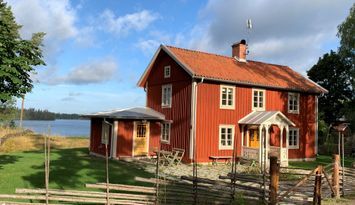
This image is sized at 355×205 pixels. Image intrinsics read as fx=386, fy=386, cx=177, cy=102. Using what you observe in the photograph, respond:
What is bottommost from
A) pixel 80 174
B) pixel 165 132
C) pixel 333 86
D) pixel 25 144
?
pixel 80 174

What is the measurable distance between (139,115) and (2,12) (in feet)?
40.8

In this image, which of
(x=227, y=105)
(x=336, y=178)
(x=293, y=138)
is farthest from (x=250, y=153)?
(x=336, y=178)

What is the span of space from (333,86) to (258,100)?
23305 millimetres

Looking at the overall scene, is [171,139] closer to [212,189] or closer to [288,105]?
[288,105]

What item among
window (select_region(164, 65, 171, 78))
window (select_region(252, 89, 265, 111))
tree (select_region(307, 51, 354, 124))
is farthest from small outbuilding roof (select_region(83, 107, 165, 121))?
tree (select_region(307, 51, 354, 124))

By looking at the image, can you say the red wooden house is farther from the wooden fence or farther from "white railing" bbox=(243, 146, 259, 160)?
the wooden fence

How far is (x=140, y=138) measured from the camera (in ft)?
76.1

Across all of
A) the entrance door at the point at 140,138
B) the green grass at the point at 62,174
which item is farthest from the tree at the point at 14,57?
the entrance door at the point at 140,138

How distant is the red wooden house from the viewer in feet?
71.3

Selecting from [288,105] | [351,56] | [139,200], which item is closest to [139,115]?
[288,105]

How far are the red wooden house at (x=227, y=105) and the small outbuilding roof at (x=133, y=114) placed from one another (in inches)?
21.0

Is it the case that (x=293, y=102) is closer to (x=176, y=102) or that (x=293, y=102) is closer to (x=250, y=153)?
(x=250, y=153)

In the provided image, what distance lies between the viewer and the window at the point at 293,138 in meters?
25.2

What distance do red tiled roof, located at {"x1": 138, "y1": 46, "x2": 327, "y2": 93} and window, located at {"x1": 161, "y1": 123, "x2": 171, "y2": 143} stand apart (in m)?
4.06
